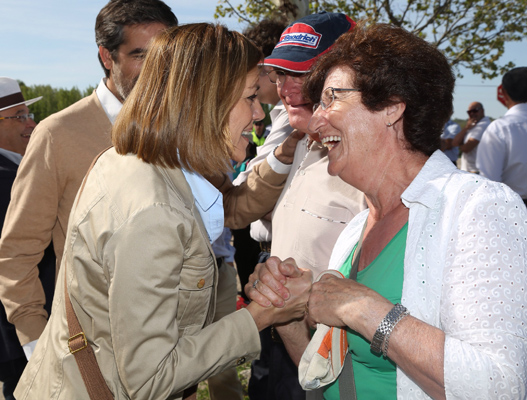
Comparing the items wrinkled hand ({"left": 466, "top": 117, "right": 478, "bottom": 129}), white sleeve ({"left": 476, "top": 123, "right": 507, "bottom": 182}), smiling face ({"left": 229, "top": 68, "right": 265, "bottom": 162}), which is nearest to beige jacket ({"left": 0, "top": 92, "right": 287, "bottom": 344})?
smiling face ({"left": 229, "top": 68, "right": 265, "bottom": 162})

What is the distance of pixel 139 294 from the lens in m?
1.52

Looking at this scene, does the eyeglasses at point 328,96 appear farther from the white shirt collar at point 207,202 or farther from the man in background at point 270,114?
the man in background at point 270,114

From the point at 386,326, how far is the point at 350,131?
804 millimetres

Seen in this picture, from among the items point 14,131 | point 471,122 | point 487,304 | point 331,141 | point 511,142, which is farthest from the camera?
point 471,122

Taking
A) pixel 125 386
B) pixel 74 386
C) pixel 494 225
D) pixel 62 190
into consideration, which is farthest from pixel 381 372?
pixel 62 190

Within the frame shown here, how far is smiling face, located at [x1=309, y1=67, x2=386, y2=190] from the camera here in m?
2.00

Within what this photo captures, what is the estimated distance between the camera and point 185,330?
5.81ft

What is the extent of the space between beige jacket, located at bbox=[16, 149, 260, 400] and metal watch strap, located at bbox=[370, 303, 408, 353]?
449 millimetres

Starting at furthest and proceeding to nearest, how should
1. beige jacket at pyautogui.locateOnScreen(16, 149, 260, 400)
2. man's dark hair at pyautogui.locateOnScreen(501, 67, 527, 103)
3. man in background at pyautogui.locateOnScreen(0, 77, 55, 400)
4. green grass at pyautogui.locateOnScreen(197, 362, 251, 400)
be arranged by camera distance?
man's dark hair at pyautogui.locateOnScreen(501, 67, 527, 103), green grass at pyautogui.locateOnScreen(197, 362, 251, 400), man in background at pyautogui.locateOnScreen(0, 77, 55, 400), beige jacket at pyautogui.locateOnScreen(16, 149, 260, 400)

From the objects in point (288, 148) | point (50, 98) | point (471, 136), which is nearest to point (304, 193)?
point (288, 148)

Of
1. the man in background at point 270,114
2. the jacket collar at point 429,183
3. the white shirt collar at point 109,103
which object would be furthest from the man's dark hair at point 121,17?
the jacket collar at point 429,183

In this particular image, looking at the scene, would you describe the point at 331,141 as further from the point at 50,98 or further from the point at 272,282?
the point at 50,98

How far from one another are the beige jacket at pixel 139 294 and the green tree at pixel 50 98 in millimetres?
12885

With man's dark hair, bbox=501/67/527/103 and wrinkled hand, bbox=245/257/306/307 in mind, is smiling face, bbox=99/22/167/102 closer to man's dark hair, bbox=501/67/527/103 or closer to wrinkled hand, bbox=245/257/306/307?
wrinkled hand, bbox=245/257/306/307
